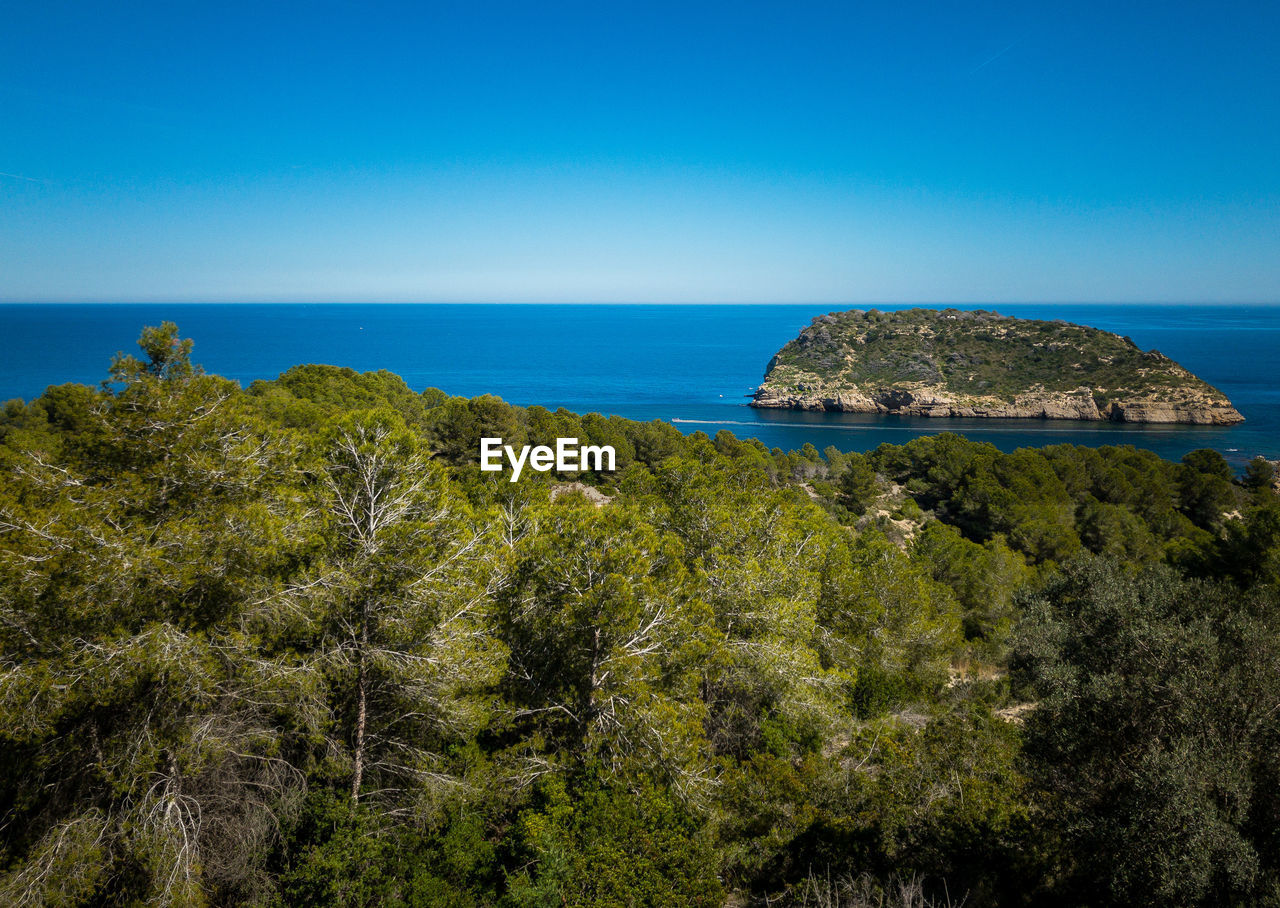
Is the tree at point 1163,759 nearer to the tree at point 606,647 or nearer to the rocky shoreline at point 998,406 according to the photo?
the tree at point 606,647

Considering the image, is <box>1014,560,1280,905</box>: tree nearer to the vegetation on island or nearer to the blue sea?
the blue sea

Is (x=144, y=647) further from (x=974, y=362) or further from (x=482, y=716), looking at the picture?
(x=974, y=362)

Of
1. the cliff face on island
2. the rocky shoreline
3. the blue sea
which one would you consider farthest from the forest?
the cliff face on island

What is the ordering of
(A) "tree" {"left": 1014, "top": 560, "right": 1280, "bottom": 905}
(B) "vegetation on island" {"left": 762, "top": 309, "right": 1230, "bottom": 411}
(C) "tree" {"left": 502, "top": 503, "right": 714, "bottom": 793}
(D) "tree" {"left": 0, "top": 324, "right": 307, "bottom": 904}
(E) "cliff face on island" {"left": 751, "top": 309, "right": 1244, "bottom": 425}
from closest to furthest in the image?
(A) "tree" {"left": 1014, "top": 560, "right": 1280, "bottom": 905} → (D) "tree" {"left": 0, "top": 324, "right": 307, "bottom": 904} → (C) "tree" {"left": 502, "top": 503, "right": 714, "bottom": 793} → (E) "cliff face on island" {"left": 751, "top": 309, "right": 1244, "bottom": 425} → (B) "vegetation on island" {"left": 762, "top": 309, "right": 1230, "bottom": 411}

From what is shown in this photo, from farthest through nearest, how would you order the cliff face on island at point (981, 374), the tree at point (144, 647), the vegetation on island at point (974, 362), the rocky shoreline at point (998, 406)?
the vegetation on island at point (974, 362) → the cliff face on island at point (981, 374) → the rocky shoreline at point (998, 406) → the tree at point (144, 647)

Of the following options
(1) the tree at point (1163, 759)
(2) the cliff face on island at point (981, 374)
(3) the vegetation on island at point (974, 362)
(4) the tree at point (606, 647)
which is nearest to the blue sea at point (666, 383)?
(2) the cliff face on island at point (981, 374)

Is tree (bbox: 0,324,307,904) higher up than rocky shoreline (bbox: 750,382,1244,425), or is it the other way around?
tree (bbox: 0,324,307,904)

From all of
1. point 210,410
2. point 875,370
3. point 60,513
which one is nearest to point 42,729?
point 60,513
